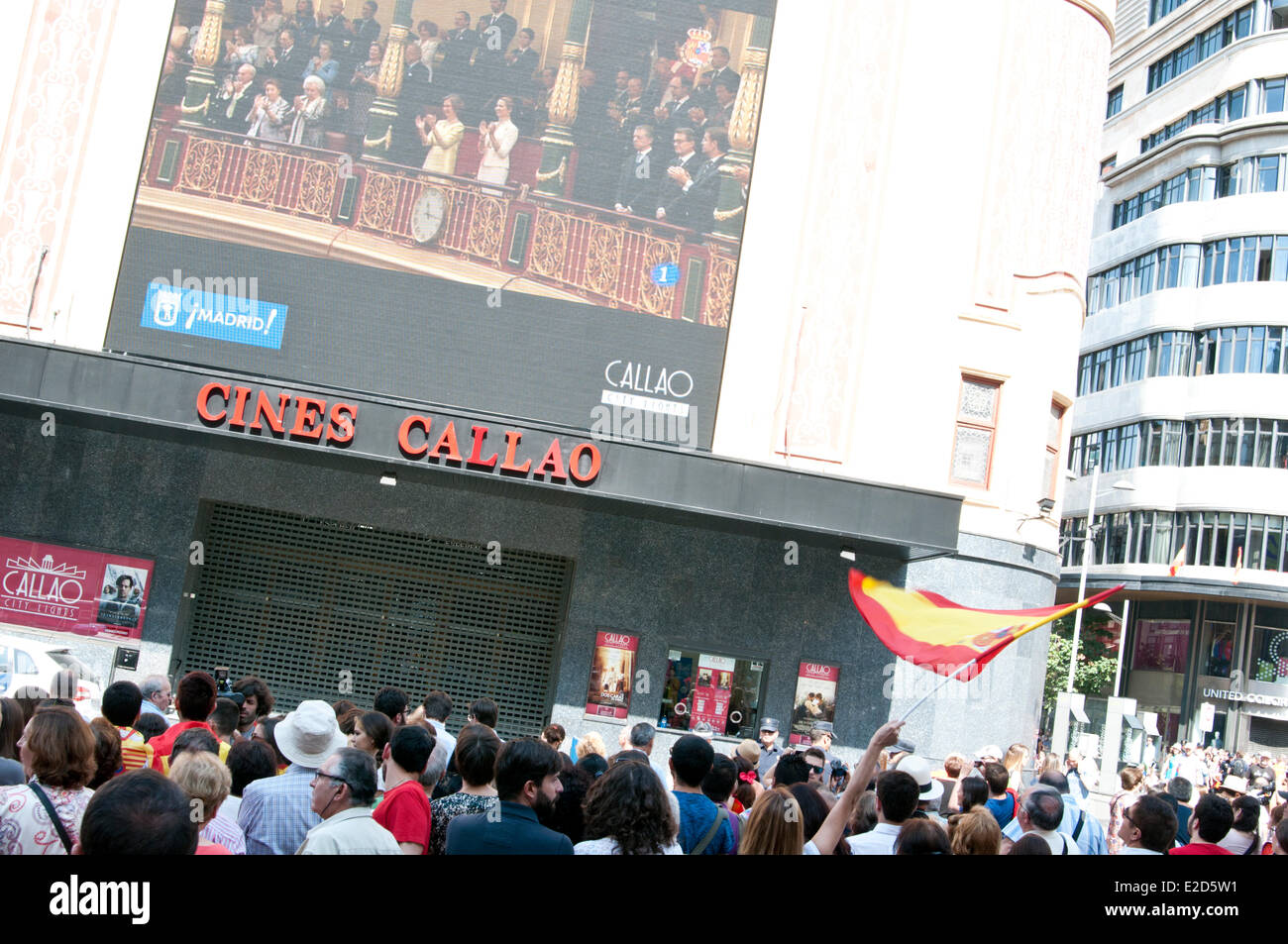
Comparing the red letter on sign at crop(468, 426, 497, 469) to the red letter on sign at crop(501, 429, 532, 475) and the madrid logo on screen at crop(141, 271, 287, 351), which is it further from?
the madrid logo on screen at crop(141, 271, 287, 351)

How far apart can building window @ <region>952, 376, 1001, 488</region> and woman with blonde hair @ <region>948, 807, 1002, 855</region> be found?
1439cm

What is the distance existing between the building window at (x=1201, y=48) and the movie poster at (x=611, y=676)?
45150 millimetres

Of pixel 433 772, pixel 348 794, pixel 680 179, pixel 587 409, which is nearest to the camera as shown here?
pixel 348 794

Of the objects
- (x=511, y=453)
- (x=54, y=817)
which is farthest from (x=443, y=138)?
(x=54, y=817)

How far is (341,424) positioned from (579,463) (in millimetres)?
3229

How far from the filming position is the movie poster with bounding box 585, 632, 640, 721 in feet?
59.9

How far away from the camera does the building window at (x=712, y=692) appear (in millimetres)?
18484

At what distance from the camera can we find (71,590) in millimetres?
17578

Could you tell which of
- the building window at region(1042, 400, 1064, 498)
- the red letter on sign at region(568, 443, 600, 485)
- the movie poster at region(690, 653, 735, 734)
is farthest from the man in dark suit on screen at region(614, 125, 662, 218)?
the building window at region(1042, 400, 1064, 498)

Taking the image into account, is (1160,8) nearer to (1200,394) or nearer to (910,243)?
(1200,394)

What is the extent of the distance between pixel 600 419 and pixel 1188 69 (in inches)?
1835

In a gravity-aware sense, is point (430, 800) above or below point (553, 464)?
below

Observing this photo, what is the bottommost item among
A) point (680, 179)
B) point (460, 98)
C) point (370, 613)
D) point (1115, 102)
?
point (370, 613)
